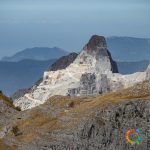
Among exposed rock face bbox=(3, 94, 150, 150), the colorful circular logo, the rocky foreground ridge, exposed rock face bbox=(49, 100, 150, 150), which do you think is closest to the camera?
the colorful circular logo

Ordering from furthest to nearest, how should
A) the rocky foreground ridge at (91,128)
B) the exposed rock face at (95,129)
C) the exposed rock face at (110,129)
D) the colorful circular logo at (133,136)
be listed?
1. the rocky foreground ridge at (91,128)
2. the exposed rock face at (95,129)
3. the exposed rock face at (110,129)
4. the colorful circular logo at (133,136)

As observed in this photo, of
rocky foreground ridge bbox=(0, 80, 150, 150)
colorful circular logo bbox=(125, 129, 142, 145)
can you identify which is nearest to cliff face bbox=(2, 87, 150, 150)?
rocky foreground ridge bbox=(0, 80, 150, 150)

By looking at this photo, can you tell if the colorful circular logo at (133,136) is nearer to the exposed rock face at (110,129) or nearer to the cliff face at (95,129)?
the cliff face at (95,129)

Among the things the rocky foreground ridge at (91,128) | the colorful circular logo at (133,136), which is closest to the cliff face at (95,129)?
the rocky foreground ridge at (91,128)

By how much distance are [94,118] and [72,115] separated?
6924mm

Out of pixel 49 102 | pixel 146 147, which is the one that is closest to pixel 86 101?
pixel 49 102

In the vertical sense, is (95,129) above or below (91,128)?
below

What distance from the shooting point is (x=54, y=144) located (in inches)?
3780

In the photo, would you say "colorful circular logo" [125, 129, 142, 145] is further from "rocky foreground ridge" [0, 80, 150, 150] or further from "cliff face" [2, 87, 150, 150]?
"rocky foreground ridge" [0, 80, 150, 150]

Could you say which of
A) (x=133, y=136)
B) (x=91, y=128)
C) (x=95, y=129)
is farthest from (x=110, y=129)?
(x=133, y=136)

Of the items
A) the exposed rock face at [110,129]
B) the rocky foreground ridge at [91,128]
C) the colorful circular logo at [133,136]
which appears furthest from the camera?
the rocky foreground ridge at [91,128]

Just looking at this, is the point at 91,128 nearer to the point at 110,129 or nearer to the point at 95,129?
the point at 95,129

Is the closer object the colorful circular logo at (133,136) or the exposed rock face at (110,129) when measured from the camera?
the colorful circular logo at (133,136)

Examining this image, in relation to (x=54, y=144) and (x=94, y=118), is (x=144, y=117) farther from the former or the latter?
(x=54, y=144)
